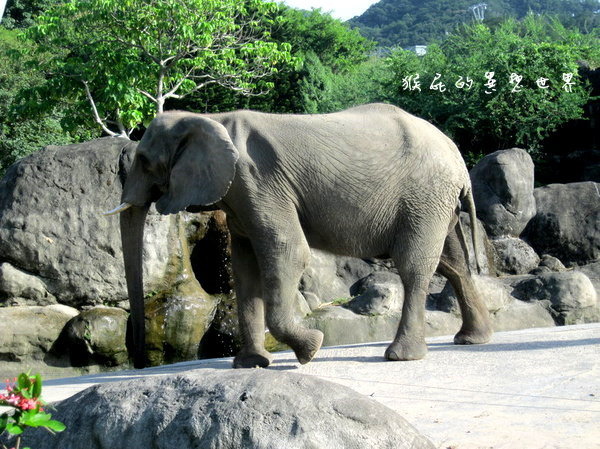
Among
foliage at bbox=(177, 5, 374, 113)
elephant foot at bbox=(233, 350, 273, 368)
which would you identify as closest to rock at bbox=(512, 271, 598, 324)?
elephant foot at bbox=(233, 350, 273, 368)

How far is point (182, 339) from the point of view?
38.6ft

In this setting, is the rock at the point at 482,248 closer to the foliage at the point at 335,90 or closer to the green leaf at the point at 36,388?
the foliage at the point at 335,90

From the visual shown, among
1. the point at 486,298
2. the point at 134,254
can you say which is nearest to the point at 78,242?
the point at 134,254

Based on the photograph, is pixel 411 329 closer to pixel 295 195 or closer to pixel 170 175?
pixel 295 195

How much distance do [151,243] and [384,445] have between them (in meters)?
9.30

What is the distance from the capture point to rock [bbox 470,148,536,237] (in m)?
17.4

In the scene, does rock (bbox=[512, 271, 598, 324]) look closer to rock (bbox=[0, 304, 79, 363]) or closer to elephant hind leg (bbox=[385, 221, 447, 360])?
elephant hind leg (bbox=[385, 221, 447, 360])

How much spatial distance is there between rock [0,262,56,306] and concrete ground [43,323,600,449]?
13.8 ft

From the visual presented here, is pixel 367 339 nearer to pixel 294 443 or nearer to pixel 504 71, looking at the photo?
pixel 294 443

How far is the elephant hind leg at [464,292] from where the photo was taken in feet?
29.5

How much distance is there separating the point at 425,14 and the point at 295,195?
118376mm

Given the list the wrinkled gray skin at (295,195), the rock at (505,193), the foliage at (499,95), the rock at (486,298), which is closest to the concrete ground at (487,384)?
the wrinkled gray skin at (295,195)

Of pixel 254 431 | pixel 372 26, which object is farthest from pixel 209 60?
pixel 372 26

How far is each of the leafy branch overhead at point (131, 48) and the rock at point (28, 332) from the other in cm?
1314
